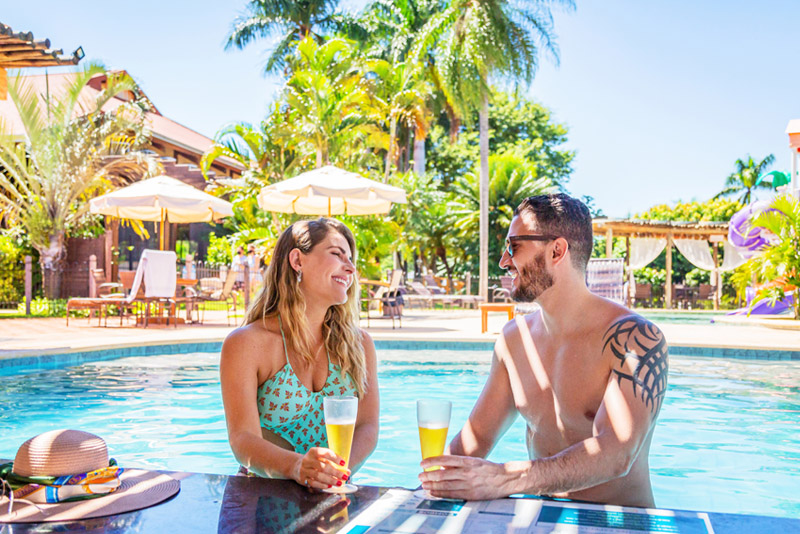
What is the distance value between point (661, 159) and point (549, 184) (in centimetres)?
5643

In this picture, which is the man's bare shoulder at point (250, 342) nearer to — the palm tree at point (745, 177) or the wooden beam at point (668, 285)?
the wooden beam at point (668, 285)

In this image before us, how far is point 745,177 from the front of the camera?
1535 inches

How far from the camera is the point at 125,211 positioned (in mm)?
13195

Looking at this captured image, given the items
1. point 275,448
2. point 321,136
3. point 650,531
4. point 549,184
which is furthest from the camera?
point 549,184

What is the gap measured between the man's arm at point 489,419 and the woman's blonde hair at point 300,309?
38 cm

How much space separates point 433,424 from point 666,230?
999 inches

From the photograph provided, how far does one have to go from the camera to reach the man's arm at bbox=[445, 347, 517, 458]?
204 cm

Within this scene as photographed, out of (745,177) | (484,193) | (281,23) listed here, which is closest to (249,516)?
(484,193)

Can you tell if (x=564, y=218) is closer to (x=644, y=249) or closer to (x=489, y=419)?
(x=489, y=419)

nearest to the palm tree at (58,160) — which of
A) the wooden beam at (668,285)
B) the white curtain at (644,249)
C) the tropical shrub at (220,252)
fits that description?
the tropical shrub at (220,252)

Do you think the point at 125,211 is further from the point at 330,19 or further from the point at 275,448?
the point at 330,19

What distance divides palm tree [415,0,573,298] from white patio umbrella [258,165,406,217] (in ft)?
27.5

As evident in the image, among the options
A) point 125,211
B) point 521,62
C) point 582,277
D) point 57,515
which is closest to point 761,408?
point 582,277

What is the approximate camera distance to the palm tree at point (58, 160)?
15414mm
